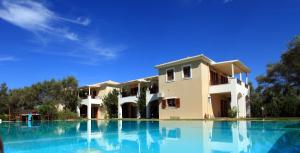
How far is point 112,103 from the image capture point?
35156 millimetres

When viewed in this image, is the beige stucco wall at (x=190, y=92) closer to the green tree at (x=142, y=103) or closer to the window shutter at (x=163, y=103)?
the window shutter at (x=163, y=103)

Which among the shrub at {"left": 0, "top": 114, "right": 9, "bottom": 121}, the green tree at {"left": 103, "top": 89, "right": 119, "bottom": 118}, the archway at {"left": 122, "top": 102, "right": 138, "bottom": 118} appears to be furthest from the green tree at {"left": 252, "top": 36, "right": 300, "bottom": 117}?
the shrub at {"left": 0, "top": 114, "right": 9, "bottom": 121}

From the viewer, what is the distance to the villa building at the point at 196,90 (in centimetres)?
2478

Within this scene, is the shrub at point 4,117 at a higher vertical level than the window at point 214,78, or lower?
lower

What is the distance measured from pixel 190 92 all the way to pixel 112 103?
12.4 m

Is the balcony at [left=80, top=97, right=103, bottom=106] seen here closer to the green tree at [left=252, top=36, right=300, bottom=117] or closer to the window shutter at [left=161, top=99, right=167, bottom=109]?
the window shutter at [left=161, top=99, right=167, bottom=109]

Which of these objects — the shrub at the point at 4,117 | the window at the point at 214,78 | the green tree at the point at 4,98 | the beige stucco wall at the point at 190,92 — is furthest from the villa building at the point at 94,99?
the window at the point at 214,78

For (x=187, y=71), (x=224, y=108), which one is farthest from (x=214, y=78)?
(x=224, y=108)

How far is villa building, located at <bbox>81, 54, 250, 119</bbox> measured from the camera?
24781 mm

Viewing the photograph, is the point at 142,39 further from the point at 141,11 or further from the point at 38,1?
the point at 38,1

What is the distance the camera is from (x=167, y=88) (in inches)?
1081

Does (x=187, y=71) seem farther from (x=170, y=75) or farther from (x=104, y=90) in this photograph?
(x=104, y=90)

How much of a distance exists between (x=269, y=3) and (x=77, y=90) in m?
25.8

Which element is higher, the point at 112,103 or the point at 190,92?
the point at 190,92
